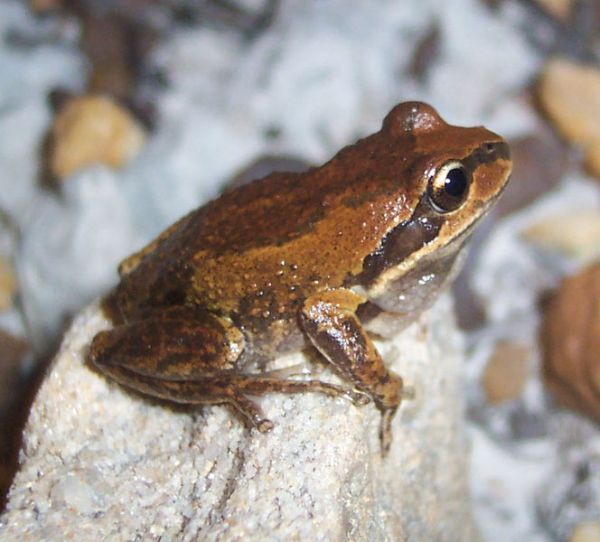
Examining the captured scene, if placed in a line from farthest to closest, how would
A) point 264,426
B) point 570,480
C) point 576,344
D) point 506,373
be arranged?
point 506,373 < point 570,480 < point 576,344 < point 264,426

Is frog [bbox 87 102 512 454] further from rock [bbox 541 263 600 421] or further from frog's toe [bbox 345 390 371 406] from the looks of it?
rock [bbox 541 263 600 421]

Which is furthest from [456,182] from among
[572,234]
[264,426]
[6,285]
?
[6,285]

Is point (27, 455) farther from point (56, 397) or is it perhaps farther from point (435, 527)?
point (435, 527)

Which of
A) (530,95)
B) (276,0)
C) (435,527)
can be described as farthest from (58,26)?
(435,527)

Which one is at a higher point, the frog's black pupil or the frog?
→ the frog's black pupil

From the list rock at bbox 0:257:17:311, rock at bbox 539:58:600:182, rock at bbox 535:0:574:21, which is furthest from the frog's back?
rock at bbox 535:0:574:21

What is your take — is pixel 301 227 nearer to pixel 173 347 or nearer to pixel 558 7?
pixel 173 347
